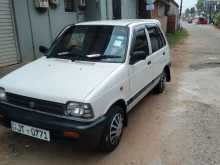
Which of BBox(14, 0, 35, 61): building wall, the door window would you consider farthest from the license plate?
BBox(14, 0, 35, 61): building wall

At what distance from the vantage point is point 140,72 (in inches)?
179

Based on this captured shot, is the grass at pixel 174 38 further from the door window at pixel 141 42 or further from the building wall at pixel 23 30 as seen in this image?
the door window at pixel 141 42

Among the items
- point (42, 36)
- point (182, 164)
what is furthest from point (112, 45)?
point (42, 36)

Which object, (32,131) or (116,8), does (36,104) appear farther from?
(116,8)

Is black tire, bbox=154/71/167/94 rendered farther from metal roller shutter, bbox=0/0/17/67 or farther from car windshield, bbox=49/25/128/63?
metal roller shutter, bbox=0/0/17/67

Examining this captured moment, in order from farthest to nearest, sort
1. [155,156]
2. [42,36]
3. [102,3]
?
[102,3] < [42,36] < [155,156]

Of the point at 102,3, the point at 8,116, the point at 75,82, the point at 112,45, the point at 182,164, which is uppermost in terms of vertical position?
the point at 102,3

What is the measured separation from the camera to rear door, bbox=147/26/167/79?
5.31 m

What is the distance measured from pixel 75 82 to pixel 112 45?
1128 millimetres

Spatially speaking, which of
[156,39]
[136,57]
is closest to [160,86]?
[156,39]

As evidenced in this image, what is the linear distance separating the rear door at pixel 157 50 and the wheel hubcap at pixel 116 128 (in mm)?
1750

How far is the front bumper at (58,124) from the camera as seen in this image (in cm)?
312

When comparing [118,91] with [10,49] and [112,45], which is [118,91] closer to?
[112,45]

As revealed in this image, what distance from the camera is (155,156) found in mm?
3691
